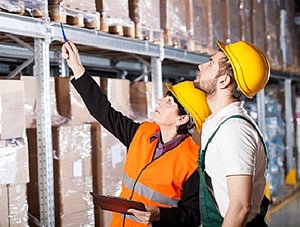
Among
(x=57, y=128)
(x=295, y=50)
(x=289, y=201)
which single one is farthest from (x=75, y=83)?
(x=295, y=50)

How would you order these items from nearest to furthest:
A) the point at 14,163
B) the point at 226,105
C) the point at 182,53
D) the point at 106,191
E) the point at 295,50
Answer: the point at 226,105
the point at 14,163
the point at 106,191
the point at 182,53
the point at 295,50

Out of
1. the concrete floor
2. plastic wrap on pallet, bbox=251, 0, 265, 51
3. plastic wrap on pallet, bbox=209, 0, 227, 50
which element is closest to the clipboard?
plastic wrap on pallet, bbox=209, 0, 227, 50

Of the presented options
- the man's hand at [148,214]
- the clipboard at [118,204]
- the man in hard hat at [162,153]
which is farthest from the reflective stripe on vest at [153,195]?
the clipboard at [118,204]

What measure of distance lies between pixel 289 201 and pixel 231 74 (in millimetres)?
6532

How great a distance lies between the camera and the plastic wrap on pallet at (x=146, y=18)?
14.9 feet

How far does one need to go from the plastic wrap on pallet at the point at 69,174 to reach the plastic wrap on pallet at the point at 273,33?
462cm

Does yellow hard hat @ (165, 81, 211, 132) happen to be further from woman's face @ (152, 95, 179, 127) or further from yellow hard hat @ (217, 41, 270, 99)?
yellow hard hat @ (217, 41, 270, 99)

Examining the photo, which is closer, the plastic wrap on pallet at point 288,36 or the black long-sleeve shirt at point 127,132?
the black long-sleeve shirt at point 127,132

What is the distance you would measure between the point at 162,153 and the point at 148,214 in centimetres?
44

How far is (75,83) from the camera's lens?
3.46 m

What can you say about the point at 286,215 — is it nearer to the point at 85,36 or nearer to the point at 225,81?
the point at 85,36

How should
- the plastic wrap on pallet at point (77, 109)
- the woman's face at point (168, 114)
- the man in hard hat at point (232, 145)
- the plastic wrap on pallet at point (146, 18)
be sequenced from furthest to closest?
the plastic wrap on pallet at point (146, 18) → the plastic wrap on pallet at point (77, 109) → the woman's face at point (168, 114) → the man in hard hat at point (232, 145)

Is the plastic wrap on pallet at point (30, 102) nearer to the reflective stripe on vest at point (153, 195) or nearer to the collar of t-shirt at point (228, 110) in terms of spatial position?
the reflective stripe on vest at point (153, 195)

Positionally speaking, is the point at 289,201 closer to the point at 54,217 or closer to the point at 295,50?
the point at 295,50
